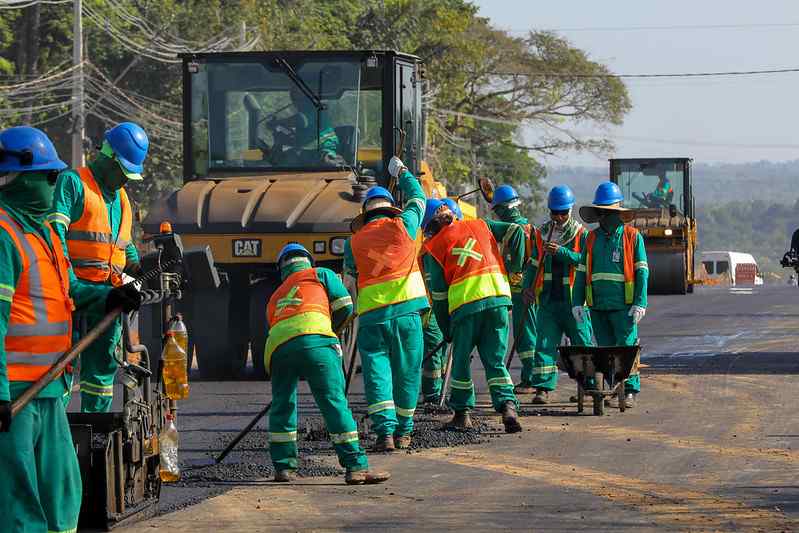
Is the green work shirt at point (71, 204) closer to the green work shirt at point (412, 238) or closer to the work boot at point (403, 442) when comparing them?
the green work shirt at point (412, 238)

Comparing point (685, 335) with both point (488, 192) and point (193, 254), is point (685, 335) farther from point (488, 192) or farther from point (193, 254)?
point (193, 254)


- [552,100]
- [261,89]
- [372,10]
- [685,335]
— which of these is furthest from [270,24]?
[261,89]

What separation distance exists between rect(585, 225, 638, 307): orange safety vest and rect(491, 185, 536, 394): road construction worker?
659 millimetres

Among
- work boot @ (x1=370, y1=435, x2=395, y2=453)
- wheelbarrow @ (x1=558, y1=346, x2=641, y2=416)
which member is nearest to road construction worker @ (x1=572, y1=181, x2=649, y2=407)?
wheelbarrow @ (x1=558, y1=346, x2=641, y2=416)

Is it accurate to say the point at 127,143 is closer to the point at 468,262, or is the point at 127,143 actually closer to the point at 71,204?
the point at 71,204

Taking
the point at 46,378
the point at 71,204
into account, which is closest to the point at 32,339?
the point at 46,378

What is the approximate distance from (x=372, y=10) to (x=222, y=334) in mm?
34019

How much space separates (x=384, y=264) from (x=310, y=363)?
1.71m

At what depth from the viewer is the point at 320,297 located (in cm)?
1042

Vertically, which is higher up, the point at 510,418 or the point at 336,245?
the point at 336,245

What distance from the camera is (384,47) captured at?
4809 cm

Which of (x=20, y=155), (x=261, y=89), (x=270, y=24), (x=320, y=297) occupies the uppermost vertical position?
(x=270, y=24)

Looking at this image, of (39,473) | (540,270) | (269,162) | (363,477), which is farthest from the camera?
(269,162)

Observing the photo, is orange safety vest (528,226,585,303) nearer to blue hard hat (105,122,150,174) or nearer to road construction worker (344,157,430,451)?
road construction worker (344,157,430,451)
